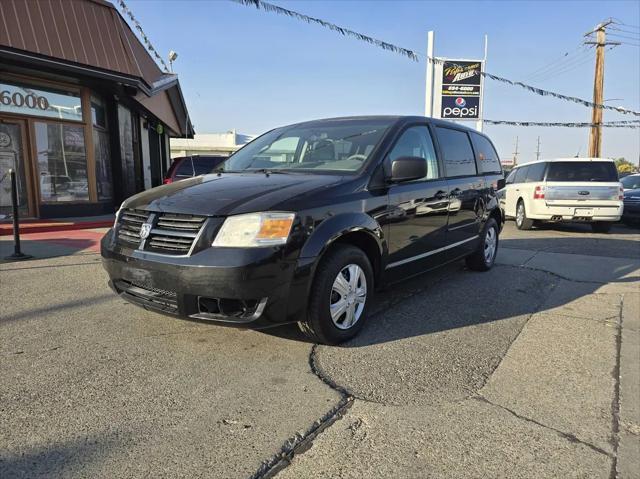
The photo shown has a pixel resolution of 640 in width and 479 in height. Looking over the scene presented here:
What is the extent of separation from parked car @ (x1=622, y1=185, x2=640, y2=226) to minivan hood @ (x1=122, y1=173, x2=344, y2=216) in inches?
469

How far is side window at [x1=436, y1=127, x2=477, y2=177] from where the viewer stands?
17.1ft

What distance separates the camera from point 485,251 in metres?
6.43

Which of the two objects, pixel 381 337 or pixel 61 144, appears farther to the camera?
pixel 61 144

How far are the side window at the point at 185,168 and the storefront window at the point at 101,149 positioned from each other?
2035 millimetres

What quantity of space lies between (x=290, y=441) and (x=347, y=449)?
0.29 metres

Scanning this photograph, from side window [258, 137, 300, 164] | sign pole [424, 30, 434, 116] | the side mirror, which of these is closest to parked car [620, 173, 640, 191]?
sign pole [424, 30, 434, 116]

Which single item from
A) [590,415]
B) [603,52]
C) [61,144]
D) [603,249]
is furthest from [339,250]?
[603,52]

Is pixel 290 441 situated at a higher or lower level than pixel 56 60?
lower

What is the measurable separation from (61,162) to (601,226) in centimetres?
1277

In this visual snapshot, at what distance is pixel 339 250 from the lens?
355 cm

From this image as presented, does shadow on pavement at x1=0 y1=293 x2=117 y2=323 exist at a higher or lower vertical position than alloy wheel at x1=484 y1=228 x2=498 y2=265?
lower

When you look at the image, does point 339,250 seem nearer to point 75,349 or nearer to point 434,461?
point 434,461

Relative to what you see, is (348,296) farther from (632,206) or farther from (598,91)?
(598,91)

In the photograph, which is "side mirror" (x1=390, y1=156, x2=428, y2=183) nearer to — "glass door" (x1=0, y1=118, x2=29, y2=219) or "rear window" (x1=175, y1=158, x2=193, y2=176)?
"rear window" (x1=175, y1=158, x2=193, y2=176)
